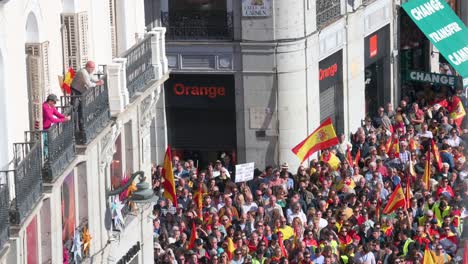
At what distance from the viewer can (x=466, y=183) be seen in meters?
49.0

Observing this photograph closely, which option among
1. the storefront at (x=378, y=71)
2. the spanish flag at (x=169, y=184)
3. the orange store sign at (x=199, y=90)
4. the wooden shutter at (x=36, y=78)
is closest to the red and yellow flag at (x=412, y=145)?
the orange store sign at (x=199, y=90)

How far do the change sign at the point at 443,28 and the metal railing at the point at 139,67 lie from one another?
16.6 meters

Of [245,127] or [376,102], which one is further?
[376,102]

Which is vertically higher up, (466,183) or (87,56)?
(87,56)

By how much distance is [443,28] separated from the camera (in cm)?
6000

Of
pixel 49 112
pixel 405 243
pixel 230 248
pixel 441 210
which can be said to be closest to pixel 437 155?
pixel 441 210

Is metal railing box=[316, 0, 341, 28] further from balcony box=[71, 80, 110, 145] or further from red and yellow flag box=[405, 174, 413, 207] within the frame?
balcony box=[71, 80, 110, 145]

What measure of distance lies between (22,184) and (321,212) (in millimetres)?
13694

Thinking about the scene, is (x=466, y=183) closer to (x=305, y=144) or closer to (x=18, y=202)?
(x=305, y=144)

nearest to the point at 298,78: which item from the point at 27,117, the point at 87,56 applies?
the point at 87,56

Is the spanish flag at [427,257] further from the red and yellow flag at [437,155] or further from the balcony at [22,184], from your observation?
the balcony at [22,184]

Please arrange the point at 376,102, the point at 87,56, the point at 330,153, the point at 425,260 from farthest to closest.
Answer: the point at 376,102, the point at 330,153, the point at 425,260, the point at 87,56

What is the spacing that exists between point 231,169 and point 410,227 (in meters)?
8.10

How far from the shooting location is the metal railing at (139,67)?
4231 centimetres
